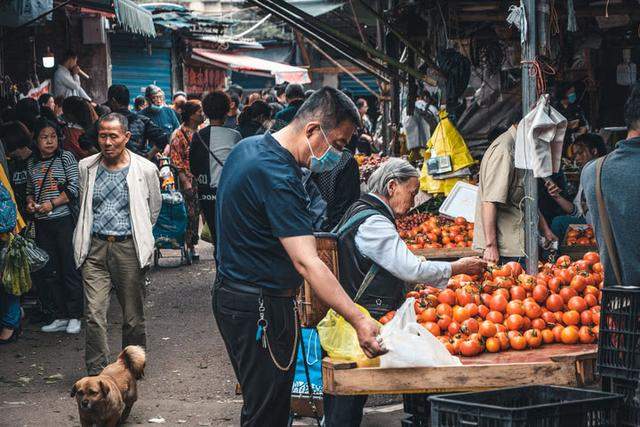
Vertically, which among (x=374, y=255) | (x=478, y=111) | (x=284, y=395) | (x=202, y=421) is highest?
(x=478, y=111)

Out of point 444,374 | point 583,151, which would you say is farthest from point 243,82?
point 444,374

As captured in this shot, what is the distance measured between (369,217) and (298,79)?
2428 centimetres

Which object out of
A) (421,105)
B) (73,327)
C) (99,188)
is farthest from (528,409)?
(421,105)

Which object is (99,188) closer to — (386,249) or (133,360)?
(133,360)

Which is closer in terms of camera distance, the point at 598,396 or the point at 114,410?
the point at 598,396

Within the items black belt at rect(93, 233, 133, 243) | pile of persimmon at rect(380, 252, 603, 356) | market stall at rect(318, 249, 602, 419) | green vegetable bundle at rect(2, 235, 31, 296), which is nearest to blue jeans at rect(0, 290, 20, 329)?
green vegetable bundle at rect(2, 235, 31, 296)

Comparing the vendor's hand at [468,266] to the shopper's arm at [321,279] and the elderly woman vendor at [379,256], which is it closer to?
the elderly woman vendor at [379,256]

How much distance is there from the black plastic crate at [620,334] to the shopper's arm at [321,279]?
0.99 meters

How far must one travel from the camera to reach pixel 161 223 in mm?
12977

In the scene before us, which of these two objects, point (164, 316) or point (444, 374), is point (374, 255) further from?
point (164, 316)

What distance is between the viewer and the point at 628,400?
410 centimetres

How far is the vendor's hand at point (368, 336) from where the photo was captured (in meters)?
4.41

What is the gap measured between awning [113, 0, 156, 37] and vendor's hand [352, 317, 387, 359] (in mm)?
9752

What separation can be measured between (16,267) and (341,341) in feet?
16.2
